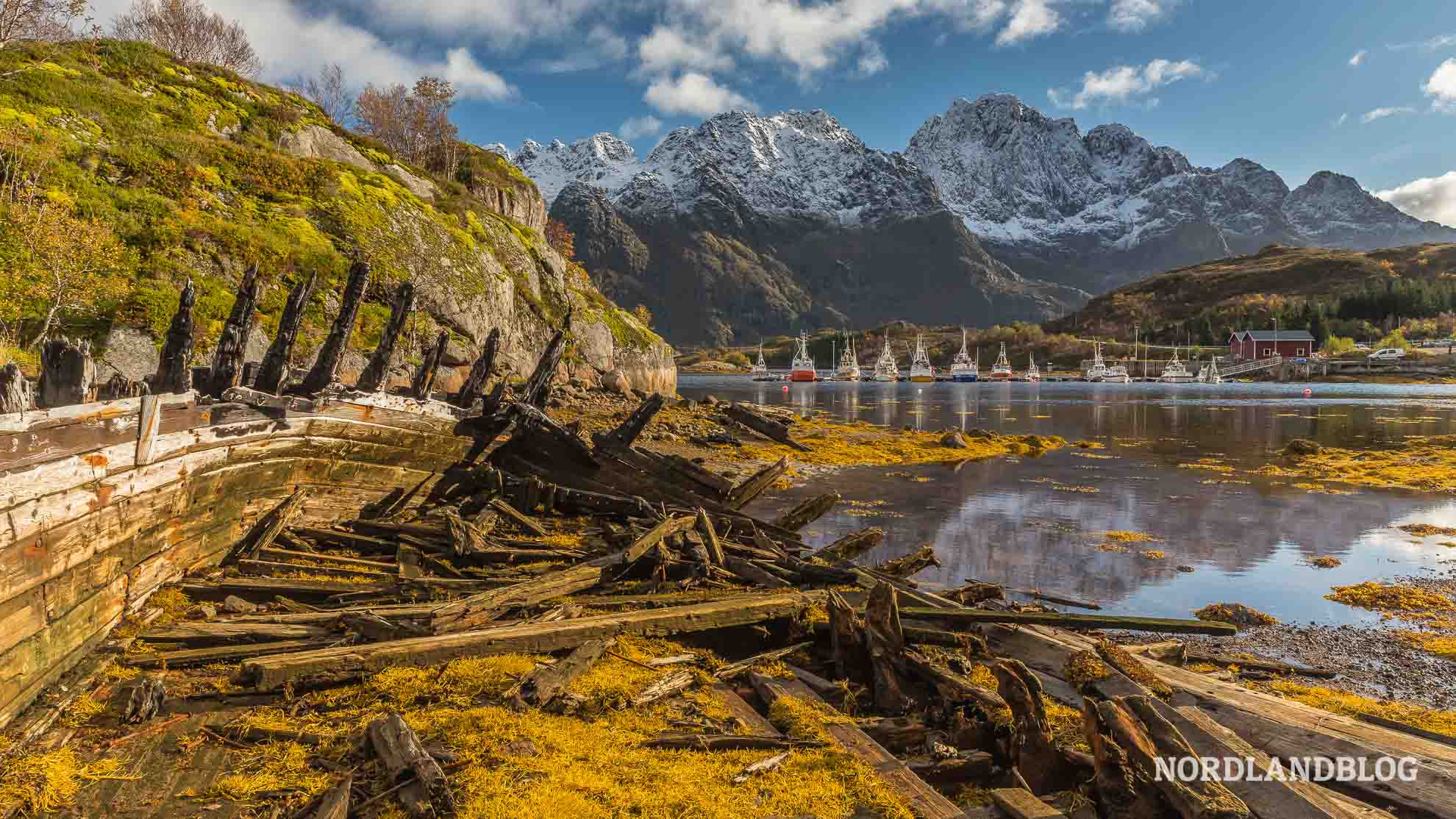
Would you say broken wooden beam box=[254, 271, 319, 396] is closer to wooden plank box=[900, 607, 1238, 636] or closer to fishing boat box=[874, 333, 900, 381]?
wooden plank box=[900, 607, 1238, 636]

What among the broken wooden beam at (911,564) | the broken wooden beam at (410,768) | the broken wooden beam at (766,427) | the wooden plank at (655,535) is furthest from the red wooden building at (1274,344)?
the broken wooden beam at (410,768)

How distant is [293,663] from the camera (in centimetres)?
596

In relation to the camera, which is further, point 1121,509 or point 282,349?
point 1121,509

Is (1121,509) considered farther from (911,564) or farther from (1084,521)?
(911,564)

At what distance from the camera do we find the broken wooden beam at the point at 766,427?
33062 mm

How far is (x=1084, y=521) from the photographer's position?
18406 millimetres

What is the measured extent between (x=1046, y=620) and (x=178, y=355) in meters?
11.8

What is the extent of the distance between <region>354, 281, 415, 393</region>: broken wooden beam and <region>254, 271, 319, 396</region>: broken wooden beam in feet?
4.21

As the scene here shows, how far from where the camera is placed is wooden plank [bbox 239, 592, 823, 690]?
597 centimetres

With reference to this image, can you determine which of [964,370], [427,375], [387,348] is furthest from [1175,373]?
[387,348]

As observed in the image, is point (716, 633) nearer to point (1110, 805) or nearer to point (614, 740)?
point (614, 740)

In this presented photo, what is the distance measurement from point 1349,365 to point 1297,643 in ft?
573

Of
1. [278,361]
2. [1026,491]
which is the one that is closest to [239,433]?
[278,361]

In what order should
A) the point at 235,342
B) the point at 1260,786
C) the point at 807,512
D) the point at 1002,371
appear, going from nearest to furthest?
the point at 1260,786
the point at 235,342
the point at 807,512
the point at 1002,371
